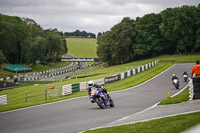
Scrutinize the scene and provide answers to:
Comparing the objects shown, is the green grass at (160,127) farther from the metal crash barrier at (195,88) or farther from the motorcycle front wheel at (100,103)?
the motorcycle front wheel at (100,103)

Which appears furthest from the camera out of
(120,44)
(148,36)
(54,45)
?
(54,45)

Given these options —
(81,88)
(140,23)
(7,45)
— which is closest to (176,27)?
(140,23)

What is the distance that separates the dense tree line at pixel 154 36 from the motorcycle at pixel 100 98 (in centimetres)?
7314

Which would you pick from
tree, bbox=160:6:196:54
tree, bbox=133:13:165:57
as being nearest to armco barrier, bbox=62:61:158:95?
tree, bbox=133:13:165:57

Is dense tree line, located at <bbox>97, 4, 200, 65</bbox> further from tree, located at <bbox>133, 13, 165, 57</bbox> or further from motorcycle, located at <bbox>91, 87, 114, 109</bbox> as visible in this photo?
motorcycle, located at <bbox>91, 87, 114, 109</bbox>

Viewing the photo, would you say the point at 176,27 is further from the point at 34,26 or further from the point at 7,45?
the point at 34,26

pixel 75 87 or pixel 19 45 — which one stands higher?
pixel 19 45

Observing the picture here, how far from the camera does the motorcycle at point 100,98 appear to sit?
624 inches

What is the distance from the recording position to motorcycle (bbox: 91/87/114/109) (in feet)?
52.0

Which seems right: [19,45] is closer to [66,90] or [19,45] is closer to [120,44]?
[120,44]

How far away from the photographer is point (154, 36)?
92.3m

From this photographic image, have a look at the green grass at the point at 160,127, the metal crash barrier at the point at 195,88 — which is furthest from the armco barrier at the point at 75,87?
the green grass at the point at 160,127

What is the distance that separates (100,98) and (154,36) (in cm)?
7775

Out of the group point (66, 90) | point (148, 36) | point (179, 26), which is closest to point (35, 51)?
point (148, 36)
